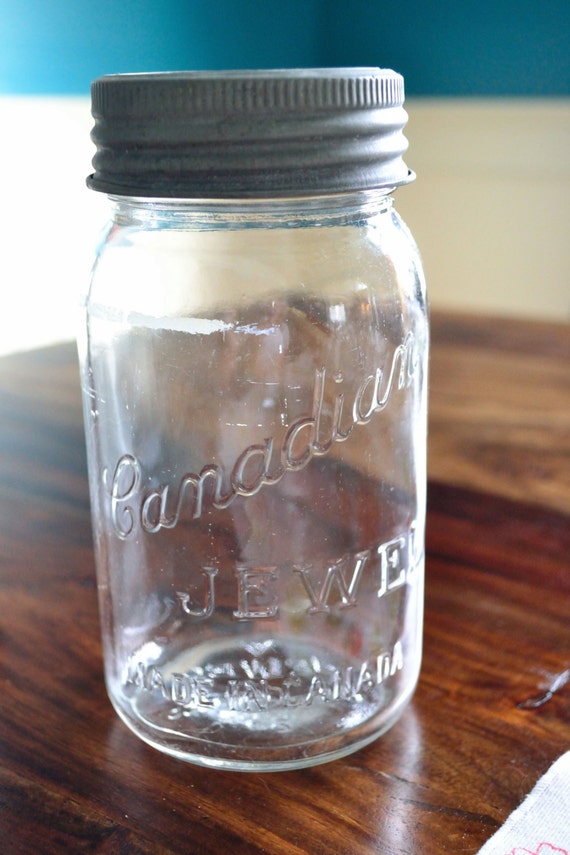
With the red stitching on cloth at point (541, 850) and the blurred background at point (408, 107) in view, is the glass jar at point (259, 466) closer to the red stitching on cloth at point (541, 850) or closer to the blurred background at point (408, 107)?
the red stitching on cloth at point (541, 850)

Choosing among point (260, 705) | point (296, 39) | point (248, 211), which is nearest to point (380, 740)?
point (260, 705)

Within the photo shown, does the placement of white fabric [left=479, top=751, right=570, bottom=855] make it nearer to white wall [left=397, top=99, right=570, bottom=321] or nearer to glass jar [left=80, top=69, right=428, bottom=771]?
glass jar [left=80, top=69, right=428, bottom=771]

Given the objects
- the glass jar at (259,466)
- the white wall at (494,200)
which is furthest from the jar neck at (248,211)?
the white wall at (494,200)

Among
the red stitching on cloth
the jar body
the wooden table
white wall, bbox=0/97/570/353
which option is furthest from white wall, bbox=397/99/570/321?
the red stitching on cloth

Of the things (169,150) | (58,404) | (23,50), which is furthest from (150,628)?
(23,50)

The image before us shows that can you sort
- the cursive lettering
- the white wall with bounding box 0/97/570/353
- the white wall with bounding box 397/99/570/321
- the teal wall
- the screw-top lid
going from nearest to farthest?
the screw-top lid
the cursive lettering
the teal wall
the white wall with bounding box 0/97/570/353
the white wall with bounding box 397/99/570/321

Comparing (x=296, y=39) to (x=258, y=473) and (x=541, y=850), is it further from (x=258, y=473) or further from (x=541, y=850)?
(x=541, y=850)
